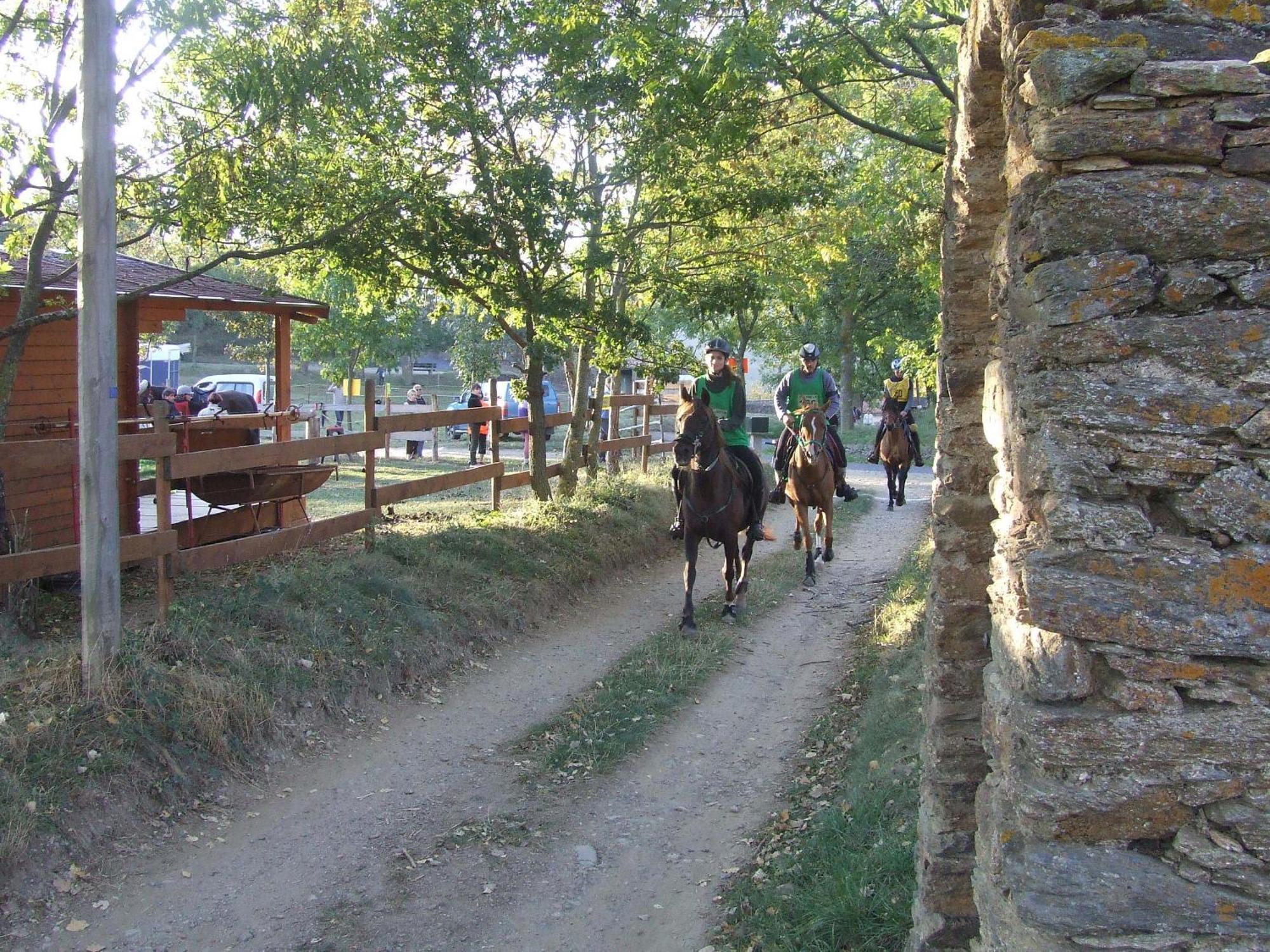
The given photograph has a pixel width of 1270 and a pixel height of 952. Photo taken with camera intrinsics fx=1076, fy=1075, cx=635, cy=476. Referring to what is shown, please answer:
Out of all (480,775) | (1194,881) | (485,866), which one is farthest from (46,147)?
(1194,881)

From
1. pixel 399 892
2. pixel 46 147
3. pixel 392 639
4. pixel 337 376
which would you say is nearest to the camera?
pixel 399 892

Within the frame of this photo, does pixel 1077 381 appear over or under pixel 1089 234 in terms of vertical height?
under

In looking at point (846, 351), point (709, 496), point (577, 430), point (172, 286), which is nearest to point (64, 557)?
point (172, 286)

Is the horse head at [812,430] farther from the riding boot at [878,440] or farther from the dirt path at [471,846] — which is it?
the riding boot at [878,440]

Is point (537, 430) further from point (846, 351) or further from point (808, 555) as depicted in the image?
point (846, 351)

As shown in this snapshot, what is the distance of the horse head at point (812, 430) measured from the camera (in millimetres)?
13109

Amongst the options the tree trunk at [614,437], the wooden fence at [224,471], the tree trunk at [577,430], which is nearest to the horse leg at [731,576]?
the wooden fence at [224,471]

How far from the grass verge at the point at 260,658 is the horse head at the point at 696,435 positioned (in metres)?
2.28

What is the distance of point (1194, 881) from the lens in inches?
113

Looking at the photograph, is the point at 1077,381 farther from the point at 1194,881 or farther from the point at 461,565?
the point at 461,565

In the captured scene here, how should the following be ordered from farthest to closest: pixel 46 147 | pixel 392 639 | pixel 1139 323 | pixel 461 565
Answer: pixel 461 565, pixel 392 639, pixel 46 147, pixel 1139 323

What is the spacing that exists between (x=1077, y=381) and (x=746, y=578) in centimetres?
862

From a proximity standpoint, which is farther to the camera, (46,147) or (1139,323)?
(46,147)

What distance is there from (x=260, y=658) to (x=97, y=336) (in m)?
2.52
